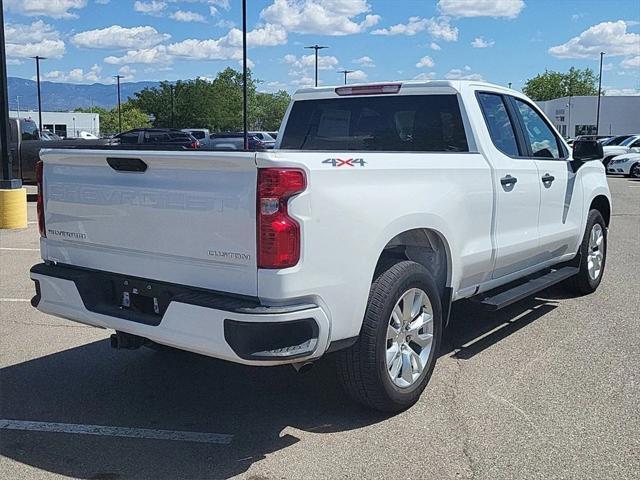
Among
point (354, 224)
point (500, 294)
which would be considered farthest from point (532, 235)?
point (354, 224)

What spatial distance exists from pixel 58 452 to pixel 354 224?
2.02 m

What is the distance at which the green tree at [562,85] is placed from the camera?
115 meters

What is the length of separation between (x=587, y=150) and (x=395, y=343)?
337 centimetres

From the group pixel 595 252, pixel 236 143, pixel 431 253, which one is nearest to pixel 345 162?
pixel 431 253

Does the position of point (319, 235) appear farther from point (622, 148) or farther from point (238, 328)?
point (622, 148)

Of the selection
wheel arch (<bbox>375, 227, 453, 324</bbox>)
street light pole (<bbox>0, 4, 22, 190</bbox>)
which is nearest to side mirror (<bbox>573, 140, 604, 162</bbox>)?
wheel arch (<bbox>375, 227, 453, 324</bbox>)

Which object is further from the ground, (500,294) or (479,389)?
(500,294)

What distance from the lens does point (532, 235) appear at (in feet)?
19.2

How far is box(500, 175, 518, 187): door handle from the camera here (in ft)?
17.4

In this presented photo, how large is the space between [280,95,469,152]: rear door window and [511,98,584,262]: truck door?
95 cm

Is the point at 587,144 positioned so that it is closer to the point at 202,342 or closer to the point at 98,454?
the point at 202,342

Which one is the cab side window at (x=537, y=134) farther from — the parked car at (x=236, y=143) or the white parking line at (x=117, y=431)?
the white parking line at (x=117, y=431)

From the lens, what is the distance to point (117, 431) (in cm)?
410

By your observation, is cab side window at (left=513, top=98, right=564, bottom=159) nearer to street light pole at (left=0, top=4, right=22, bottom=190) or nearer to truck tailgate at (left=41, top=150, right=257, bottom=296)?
truck tailgate at (left=41, top=150, right=257, bottom=296)
